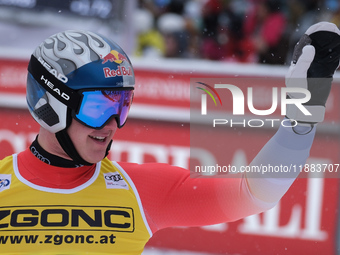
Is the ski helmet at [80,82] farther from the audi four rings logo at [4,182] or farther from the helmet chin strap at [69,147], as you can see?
the audi four rings logo at [4,182]

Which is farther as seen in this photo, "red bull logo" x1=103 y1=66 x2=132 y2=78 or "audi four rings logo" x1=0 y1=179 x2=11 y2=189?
"audi four rings logo" x1=0 y1=179 x2=11 y2=189

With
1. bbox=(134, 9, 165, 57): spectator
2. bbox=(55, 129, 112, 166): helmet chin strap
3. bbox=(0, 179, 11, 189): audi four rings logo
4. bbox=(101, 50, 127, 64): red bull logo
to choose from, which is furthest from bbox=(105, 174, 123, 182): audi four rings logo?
bbox=(134, 9, 165, 57): spectator

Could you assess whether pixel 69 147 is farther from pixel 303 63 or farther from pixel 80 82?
pixel 303 63

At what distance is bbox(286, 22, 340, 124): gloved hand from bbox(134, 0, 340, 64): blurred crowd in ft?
14.6

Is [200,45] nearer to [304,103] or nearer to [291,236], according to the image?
[291,236]

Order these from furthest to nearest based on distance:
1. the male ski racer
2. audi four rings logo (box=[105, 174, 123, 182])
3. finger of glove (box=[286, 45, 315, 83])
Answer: audi four rings logo (box=[105, 174, 123, 182]) → the male ski racer → finger of glove (box=[286, 45, 315, 83])

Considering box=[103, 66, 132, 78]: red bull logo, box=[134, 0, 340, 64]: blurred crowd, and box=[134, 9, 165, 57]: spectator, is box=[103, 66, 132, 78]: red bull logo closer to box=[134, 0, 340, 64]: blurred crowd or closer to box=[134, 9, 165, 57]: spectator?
box=[134, 0, 340, 64]: blurred crowd

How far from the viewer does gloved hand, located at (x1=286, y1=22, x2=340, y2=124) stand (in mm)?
2260

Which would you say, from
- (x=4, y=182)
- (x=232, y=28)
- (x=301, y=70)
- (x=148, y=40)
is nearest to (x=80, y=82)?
(x=4, y=182)

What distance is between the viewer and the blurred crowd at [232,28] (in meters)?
7.27

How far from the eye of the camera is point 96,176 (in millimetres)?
2609

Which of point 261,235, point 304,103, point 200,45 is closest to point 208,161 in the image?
point 261,235

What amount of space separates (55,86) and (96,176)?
45 cm

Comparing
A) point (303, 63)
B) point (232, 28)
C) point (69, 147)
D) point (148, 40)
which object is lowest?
point (148, 40)
